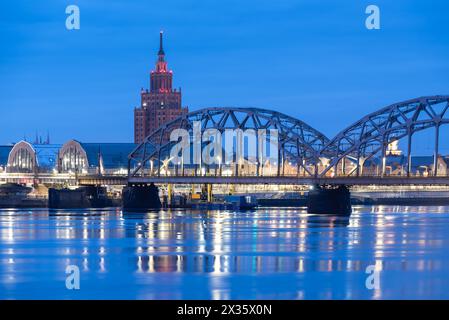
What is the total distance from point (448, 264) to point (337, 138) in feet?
285

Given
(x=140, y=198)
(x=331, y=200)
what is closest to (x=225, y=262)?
(x=331, y=200)

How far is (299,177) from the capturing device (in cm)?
14825

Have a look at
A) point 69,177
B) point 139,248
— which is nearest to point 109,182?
point 69,177

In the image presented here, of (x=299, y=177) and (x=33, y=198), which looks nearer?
(x=299, y=177)

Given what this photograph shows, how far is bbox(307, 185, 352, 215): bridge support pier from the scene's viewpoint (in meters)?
148

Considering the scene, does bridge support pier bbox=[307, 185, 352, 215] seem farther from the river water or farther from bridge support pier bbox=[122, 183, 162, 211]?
the river water

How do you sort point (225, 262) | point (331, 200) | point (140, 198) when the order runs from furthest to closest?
point (140, 198)
point (331, 200)
point (225, 262)

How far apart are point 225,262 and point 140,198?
328 ft

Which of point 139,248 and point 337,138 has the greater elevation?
point 337,138

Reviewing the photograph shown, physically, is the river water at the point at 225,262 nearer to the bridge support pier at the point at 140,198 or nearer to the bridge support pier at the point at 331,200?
the bridge support pier at the point at 331,200

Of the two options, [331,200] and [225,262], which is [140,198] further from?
[225,262]

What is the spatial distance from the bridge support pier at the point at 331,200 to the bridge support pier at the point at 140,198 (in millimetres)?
29749

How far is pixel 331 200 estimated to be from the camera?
488 feet
